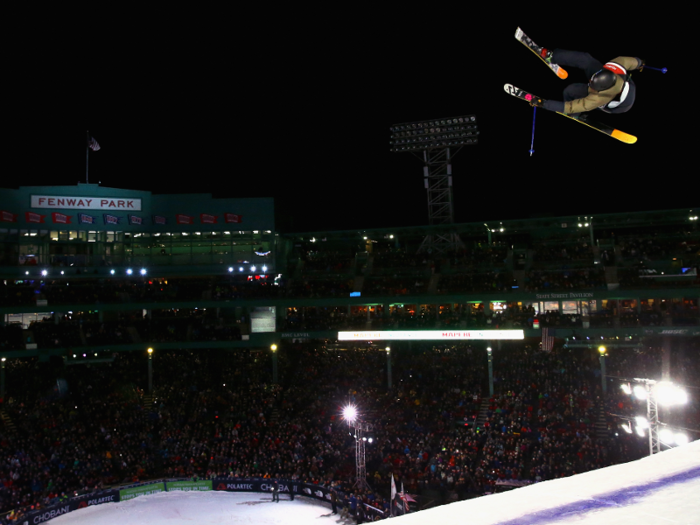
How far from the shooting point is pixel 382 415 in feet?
92.4

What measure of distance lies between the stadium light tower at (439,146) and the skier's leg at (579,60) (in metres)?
31.6

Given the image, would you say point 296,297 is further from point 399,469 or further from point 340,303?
point 399,469

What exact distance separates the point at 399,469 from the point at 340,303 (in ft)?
48.0

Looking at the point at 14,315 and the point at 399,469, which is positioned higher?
the point at 14,315

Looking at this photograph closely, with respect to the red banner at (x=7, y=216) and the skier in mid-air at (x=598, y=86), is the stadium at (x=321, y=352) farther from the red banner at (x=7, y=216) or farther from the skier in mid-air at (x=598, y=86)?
the skier in mid-air at (x=598, y=86)

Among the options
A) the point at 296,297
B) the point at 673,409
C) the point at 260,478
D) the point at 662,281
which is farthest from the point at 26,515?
the point at 662,281

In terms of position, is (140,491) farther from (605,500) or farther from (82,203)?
(605,500)

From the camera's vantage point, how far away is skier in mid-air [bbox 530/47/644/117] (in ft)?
24.6

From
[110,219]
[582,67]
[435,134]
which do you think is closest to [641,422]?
[582,67]

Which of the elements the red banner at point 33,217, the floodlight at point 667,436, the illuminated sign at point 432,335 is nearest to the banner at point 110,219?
the red banner at point 33,217

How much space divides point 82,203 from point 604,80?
127 ft

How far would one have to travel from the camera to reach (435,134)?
41594 millimetres

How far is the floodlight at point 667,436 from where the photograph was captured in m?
18.5

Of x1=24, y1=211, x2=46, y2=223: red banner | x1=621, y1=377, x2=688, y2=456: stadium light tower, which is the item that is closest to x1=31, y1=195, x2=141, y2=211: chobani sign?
x1=24, y1=211, x2=46, y2=223: red banner
